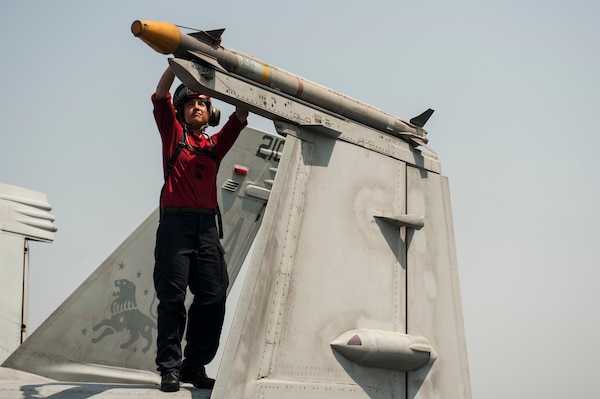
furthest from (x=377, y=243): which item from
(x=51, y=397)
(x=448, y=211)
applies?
(x=51, y=397)

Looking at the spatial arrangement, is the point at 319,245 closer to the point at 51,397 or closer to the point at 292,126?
the point at 292,126

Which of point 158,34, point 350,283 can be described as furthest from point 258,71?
point 350,283

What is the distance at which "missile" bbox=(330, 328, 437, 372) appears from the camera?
548 cm

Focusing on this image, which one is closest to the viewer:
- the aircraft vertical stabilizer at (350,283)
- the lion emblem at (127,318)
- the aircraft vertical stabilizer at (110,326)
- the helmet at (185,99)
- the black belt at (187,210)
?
the aircraft vertical stabilizer at (350,283)

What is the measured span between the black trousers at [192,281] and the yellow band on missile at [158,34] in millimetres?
1193

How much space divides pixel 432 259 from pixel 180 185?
239cm

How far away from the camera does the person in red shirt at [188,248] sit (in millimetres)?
5281

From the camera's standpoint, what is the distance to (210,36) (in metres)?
5.33

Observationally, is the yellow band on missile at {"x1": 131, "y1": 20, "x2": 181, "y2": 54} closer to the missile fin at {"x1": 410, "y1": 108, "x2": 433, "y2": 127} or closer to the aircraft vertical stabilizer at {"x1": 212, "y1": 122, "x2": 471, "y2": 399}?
the aircraft vertical stabilizer at {"x1": 212, "y1": 122, "x2": 471, "y2": 399}

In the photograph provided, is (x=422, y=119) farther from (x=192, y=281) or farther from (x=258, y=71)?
(x=192, y=281)

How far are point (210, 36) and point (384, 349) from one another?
2.65 m

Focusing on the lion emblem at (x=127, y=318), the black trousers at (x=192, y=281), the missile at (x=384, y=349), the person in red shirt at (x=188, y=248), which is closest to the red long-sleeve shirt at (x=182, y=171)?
the person in red shirt at (x=188, y=248)

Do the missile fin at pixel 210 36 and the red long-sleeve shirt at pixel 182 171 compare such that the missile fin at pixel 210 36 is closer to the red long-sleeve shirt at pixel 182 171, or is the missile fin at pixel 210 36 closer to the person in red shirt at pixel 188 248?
the person in red shirt at pixel 188 248

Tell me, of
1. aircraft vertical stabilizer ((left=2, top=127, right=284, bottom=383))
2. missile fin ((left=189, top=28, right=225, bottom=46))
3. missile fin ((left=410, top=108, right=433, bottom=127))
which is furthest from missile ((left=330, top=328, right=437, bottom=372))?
aircraft vertical stabilizer ((left=2, top=127, right=284, bottom=383))
